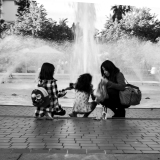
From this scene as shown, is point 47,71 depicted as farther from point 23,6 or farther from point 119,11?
point 23,6

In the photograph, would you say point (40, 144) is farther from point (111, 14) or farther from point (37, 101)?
point (111, 14)

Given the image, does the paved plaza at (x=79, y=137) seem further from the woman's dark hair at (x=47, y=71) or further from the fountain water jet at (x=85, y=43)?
the fountain water jet at (x=85, y=43)

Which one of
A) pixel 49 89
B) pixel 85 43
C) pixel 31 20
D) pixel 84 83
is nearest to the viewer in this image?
pixel 49 89

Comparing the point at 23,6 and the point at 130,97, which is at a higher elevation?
the point at 23,6

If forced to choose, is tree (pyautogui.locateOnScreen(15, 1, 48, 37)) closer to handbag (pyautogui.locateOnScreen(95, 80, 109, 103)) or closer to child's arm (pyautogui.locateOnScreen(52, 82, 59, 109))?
child's arm (pyautogui.locateOnScreen(52, 82, 59, 109))

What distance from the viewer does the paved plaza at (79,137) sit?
4.62 m

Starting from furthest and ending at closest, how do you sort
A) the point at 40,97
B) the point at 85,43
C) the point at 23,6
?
the point at 23,6 < the point at 85,43 < the point at 40,97

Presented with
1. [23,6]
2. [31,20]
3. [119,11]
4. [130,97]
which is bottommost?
[130,97]

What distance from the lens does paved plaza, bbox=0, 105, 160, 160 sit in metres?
4.62

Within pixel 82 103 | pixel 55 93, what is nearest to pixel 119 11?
pixel 82 103

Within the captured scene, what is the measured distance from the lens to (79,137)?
18.5ft

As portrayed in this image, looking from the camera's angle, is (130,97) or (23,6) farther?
(23,6)

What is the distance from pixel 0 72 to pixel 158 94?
5.64 m

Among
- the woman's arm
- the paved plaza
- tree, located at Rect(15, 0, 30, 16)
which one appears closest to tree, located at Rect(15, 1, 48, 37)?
tree, located at Rect(15, 0, 30, 16)
